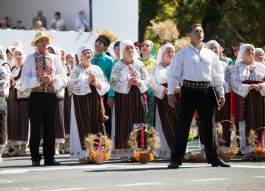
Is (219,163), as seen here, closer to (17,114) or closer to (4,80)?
(4,80)

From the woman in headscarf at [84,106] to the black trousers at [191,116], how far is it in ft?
6.16

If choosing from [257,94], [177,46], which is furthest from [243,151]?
[177,46]

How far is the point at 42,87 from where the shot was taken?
16.5 meters

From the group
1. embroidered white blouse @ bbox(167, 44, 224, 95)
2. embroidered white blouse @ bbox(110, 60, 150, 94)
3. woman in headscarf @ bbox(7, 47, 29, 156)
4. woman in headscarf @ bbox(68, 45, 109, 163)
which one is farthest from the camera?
woman in headscarf @ bbox(7, 47, 29, 156)

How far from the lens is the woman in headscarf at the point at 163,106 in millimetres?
17656

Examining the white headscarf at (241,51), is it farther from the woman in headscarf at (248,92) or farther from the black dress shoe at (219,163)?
the black dress shoe at (219,163)

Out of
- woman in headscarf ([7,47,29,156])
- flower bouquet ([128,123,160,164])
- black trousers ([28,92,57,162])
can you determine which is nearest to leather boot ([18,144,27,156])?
woman in headscarf ([7,47,29,156])

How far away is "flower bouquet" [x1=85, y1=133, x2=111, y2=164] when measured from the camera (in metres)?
16.8

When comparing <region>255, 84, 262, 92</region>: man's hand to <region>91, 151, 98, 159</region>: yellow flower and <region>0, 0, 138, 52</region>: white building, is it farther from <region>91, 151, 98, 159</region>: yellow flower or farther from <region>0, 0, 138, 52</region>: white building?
<region>0, 0, 138, 52</region>: white building

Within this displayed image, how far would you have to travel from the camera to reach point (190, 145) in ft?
62.3

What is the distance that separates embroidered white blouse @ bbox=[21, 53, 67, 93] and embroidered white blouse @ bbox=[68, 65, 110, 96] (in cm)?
38

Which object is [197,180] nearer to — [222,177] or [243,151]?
[222,177]

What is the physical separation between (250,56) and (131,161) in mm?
2632

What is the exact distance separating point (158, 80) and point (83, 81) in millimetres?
1381
